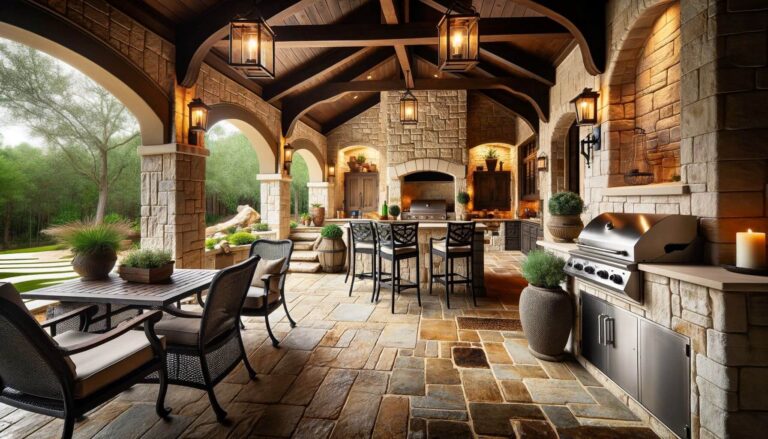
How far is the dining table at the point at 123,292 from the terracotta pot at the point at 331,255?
10.8 feet

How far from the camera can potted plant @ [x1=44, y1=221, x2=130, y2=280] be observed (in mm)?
2352

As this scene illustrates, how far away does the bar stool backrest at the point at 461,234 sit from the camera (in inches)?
155

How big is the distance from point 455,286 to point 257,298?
2.95m

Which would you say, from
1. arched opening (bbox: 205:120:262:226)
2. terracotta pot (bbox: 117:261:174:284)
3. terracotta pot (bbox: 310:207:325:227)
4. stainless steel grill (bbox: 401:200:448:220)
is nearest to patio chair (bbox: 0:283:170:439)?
terracotta pot (bbox: 117:261:174:284)

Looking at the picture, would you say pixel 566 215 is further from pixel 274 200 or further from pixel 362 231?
pixel 274 200

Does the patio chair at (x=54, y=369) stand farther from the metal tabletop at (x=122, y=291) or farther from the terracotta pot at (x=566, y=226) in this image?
the terracotta pot at (x=566, y=226)

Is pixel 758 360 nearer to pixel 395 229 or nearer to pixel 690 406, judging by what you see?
pixel 690 406

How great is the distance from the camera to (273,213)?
6707 mm

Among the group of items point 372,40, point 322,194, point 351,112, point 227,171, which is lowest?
point 322,194

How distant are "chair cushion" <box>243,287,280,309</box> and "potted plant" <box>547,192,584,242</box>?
8.28ft

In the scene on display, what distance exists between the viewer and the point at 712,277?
1504 millimetres

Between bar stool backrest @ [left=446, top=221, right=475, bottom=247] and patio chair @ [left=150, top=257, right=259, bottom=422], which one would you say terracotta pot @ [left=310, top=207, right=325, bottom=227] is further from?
patio chair @ [left=150, top=257, right=259, bottom=422]

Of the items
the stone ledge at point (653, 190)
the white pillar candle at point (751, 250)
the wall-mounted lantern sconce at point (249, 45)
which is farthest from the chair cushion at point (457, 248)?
the wall-mounted lantern sconce at point (249, 45)

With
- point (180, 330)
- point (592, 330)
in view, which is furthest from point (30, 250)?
point (592, 330)
